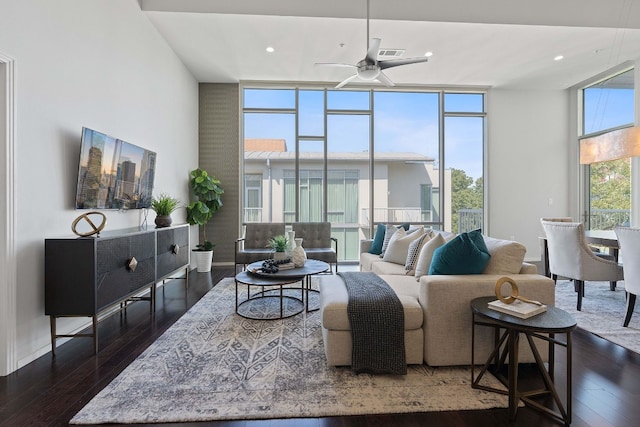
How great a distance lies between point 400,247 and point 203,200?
3552 mm

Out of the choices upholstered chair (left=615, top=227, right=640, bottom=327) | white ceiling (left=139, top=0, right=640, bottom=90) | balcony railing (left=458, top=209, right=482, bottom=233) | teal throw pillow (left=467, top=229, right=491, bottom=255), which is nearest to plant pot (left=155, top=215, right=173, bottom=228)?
white ceiling (left=139, top=0, right=640, bottom=90)

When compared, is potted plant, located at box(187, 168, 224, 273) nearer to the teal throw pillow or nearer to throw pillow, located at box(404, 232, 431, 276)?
throw pillow, located at box(404, 232, 431, 276)

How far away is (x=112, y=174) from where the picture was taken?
9.78ft

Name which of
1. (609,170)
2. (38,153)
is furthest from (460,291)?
(609,170)

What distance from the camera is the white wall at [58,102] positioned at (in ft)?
6.97

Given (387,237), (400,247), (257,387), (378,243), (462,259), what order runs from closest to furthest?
(257,387) < (462,259) < (400,247) < (387,237) < (378,243)

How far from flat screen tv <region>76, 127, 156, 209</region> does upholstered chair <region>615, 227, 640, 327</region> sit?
15.7ft

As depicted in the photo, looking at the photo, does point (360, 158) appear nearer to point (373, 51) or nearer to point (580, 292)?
point (373, 51)

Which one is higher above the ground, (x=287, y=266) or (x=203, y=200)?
(x=203, y=200)

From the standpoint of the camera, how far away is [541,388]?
185cm

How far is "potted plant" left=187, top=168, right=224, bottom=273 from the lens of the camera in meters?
5.09

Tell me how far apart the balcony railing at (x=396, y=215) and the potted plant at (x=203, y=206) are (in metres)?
2.77

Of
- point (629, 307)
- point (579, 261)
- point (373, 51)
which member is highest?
point (373, 51)

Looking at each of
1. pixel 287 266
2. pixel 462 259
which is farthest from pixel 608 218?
pixel 287 266
